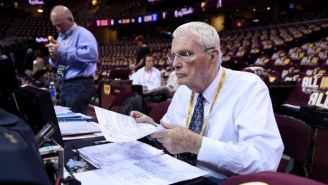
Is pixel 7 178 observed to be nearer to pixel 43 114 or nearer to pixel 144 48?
pixel 43 114

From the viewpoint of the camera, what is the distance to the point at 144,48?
6461mm

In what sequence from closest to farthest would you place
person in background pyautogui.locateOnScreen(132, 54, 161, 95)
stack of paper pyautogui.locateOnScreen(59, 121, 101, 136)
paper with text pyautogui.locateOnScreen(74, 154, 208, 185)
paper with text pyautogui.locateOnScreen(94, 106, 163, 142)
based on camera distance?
paper with text pyautogui.locateOnScreen(74, 154, 208, 185), paper with text pyautogui.locateOnScreen(94, 106, 163, 142), stack of paper pyautogui.locateOnScreen(59, 121, 101, 136), person in background pyautogui.locateOnScreen(132, 54, 161, 95)

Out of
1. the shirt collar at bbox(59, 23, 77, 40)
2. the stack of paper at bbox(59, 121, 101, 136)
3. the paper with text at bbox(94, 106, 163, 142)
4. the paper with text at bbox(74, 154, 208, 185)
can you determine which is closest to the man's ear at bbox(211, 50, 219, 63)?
the paper with text at bbox(94, 106, 163, 142)

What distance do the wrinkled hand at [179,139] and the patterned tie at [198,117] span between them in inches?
9.8

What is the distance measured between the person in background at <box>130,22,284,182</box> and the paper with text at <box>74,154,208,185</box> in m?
0.10

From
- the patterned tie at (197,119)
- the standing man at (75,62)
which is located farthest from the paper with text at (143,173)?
the standing man at (75,62)

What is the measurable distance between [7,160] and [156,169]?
2.08 feet

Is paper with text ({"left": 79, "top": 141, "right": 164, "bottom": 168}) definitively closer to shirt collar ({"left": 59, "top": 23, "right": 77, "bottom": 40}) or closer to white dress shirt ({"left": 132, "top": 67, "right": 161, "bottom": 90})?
shirt collar ({"left": 59, "top": 23, "right": 77, "bottom": 40})

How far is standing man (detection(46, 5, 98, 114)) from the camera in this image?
273 centimetres

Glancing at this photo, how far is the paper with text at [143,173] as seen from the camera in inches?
35.3

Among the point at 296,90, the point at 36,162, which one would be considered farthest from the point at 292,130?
the point at 296,90

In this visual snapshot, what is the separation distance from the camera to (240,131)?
3.97 feet

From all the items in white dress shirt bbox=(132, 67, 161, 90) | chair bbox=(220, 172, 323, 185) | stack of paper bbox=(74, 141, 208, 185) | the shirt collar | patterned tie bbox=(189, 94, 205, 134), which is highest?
the shirt collar

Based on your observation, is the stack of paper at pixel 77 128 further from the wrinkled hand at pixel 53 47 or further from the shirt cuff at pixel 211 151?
the wrinkled hand at pixel 53 47
